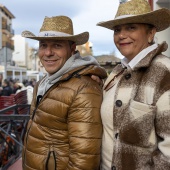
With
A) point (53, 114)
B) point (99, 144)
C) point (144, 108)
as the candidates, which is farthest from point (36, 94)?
point (144, 108)

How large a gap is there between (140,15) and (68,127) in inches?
34.9

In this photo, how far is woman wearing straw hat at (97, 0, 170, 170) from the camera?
5.41 ft

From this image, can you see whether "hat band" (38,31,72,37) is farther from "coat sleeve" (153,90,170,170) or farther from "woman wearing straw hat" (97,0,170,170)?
"coat sleeve" (153,90,170,170)

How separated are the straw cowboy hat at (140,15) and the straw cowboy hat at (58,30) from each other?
16.7 inches

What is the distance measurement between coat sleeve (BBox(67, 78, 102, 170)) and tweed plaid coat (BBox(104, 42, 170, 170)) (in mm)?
160

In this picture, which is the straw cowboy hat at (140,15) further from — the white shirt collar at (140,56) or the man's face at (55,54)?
the man's face at (55,54)

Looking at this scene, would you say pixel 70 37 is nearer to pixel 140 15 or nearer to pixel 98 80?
pixel 98 80

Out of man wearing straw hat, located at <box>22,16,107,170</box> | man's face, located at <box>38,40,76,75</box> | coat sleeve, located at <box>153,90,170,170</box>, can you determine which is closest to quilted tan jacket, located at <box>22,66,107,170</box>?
man wearing straw hat, located at <box>22,16,107,170</box>

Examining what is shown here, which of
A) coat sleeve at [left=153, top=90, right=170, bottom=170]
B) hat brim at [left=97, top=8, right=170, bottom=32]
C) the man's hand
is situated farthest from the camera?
the man's hand

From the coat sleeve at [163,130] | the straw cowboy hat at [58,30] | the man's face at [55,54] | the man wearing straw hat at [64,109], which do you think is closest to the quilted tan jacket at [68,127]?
the man wearing straw hat at [64,109]

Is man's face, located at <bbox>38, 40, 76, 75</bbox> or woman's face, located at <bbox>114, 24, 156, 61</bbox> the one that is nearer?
woman's face, located at <bbox>114, 24, 156, 61</bbox>

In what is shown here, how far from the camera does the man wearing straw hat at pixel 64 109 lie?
1923mm

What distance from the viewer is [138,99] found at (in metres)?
1.71

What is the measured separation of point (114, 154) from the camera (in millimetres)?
1829
